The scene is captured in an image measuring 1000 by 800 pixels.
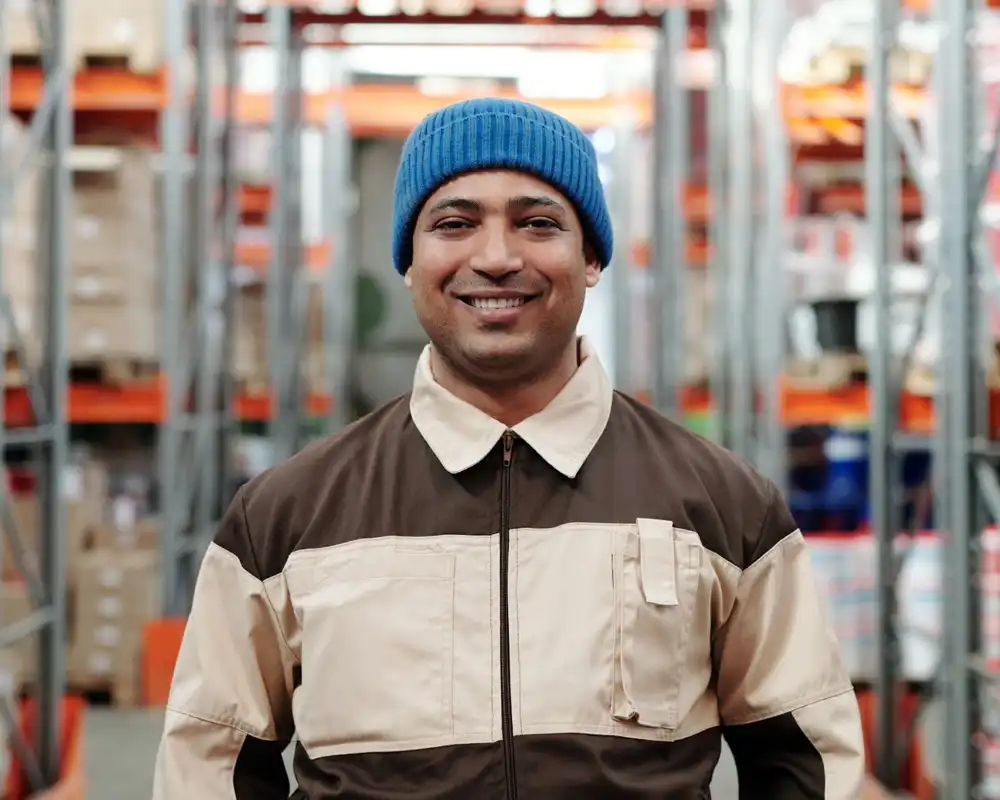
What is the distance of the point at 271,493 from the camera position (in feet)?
5.72

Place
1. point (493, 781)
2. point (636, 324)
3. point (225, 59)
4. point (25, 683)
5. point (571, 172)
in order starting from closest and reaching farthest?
point (493, 781)
point (571, 172)
point (25, 683)
point (225, 59)
point (636, 324)

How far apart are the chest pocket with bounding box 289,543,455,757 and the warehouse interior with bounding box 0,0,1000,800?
→ 2425 millimetres

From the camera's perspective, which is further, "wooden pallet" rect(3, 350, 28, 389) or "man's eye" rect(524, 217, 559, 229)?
"wooden pallet" rect(3, 350, 28, 389)

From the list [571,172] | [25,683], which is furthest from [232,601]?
[25,683]

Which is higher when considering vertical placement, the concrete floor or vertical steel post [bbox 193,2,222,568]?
vertical steel post [bbox 193,2,222,568]

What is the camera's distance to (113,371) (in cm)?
598

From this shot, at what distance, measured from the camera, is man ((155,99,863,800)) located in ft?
5.30

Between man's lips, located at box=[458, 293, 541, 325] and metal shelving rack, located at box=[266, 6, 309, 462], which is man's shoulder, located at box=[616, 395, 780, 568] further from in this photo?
metal shelving rack, located at box=[266, 6, 309, 462]

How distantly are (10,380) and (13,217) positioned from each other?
930 mm

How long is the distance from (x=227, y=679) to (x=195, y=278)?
5.21 metres

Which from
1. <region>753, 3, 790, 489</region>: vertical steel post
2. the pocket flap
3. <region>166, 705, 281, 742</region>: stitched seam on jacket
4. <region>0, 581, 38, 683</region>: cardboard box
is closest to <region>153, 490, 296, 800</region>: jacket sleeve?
<region>166, 705, 281, 742</region>: stitched seam on jacket

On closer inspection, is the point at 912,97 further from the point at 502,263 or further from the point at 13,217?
the point at 502,263

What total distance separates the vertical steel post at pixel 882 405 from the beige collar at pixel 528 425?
10.1 feet

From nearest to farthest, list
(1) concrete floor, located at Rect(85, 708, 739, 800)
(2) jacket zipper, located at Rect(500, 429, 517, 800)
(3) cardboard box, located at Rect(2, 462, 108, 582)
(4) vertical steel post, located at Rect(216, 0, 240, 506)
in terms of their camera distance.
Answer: (2) jacket zipper, located at Rect(500, 429, 517, 800), (1) concrete floor, located at Rect(85, 708, 739, 800), (3) cardboard box, located at Rect(2, 462, 108, 582), (4) vertical steel post, located at Rect(216, 0, 240, 506)
